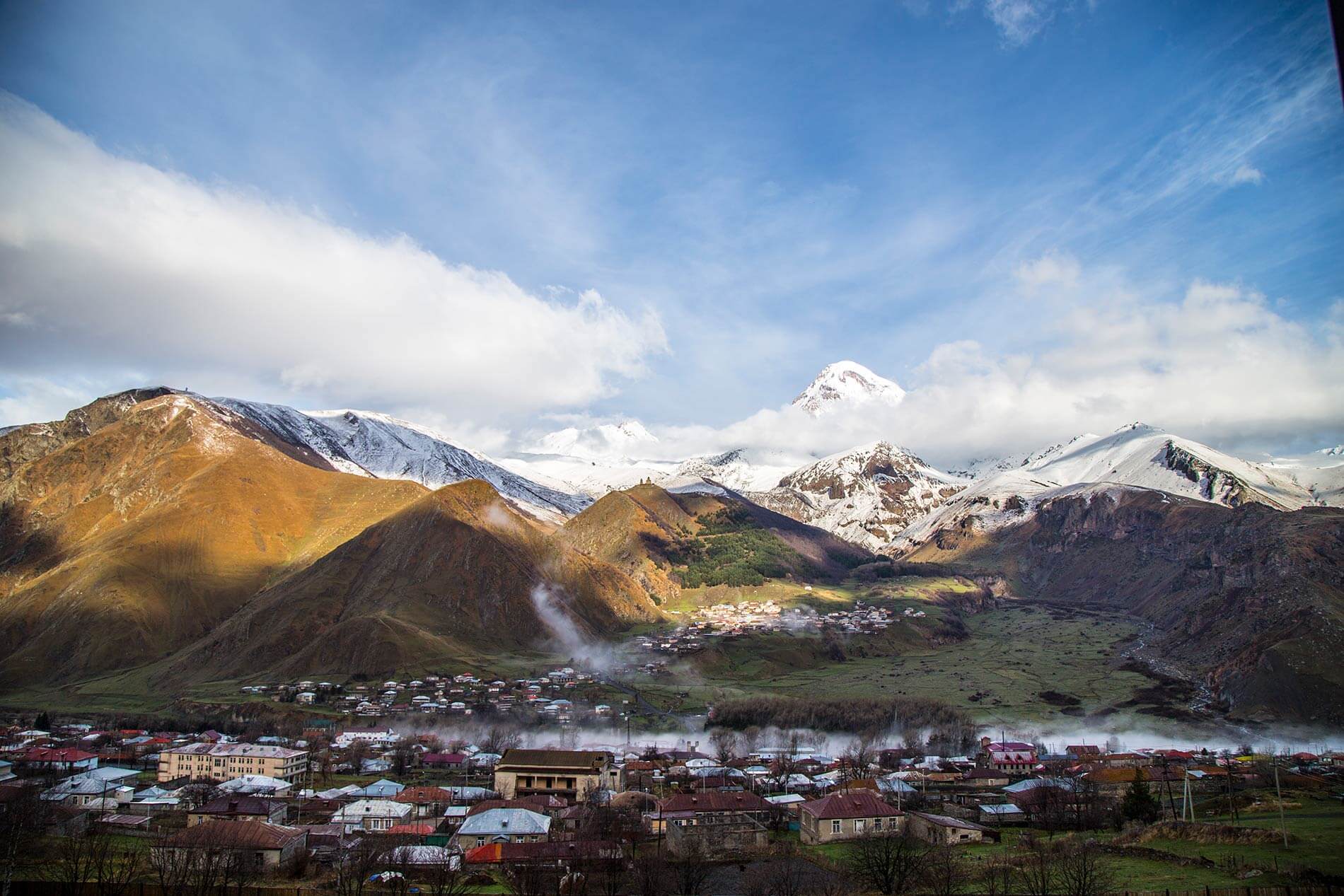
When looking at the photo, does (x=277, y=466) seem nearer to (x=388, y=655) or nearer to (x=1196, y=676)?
(x=388, y=655)

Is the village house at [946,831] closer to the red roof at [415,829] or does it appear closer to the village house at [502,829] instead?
the village house at [502,829]

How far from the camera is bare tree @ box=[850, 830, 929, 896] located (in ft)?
103

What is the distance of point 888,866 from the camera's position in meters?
32.3

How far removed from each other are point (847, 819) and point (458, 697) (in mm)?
66495

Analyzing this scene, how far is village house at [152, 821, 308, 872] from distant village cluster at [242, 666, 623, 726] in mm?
53164

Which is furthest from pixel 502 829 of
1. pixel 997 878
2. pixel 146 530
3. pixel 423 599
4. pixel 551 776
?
pixel 146 530

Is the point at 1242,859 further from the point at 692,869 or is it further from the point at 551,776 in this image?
the point at 551,776

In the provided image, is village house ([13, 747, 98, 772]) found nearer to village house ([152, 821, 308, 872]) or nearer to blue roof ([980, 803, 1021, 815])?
village house ([152, 821, 308, 872])

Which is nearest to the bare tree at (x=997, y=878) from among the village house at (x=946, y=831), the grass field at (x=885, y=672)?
the village house at (x=946, y=831)

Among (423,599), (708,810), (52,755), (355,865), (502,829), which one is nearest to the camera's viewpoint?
(355,865)

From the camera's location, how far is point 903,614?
17500cm

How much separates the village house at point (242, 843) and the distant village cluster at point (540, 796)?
11cm

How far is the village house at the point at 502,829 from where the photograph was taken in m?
42.8

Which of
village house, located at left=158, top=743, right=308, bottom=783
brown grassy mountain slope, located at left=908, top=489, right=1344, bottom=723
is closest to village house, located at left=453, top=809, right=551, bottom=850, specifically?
village house, located at left=158, top=743, right=308, bottom=783
